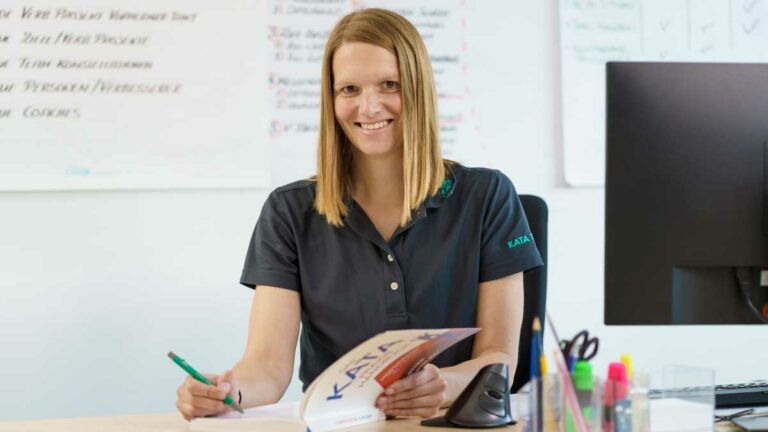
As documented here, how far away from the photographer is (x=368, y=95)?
1.73m

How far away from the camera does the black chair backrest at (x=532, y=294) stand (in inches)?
73.2

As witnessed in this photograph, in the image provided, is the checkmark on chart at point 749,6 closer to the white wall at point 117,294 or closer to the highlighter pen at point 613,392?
the white wall at point 117,294

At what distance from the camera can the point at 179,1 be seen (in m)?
2.55

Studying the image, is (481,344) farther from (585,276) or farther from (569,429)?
(585,276)

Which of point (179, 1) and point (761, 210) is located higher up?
point (179, 1)

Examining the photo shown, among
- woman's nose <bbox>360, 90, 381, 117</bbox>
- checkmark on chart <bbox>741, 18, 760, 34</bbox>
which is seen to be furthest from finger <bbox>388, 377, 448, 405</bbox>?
checkmark on chart <bbox>741, 18, 760, 34</bbox>

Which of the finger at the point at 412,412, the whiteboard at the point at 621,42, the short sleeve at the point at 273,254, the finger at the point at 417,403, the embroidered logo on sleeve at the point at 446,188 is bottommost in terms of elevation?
the finger at the point at 412,412

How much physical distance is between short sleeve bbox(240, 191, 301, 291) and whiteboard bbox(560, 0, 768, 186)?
1320 millimetres

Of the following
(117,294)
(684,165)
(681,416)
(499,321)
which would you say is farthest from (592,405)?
→ (117,294)

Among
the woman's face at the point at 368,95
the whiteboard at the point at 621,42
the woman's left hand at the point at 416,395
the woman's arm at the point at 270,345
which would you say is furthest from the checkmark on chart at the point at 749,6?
the woman's left hand at the point at 416,395

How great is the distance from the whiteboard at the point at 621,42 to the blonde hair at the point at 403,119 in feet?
3.96

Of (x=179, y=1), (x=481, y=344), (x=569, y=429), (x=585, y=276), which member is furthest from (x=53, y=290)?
(x=569, y=429)

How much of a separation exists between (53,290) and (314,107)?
85cm

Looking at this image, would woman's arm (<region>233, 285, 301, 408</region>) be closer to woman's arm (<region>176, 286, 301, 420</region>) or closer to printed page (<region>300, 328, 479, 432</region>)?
woman's arm (<region>176, 286, 301, 420</region>)
